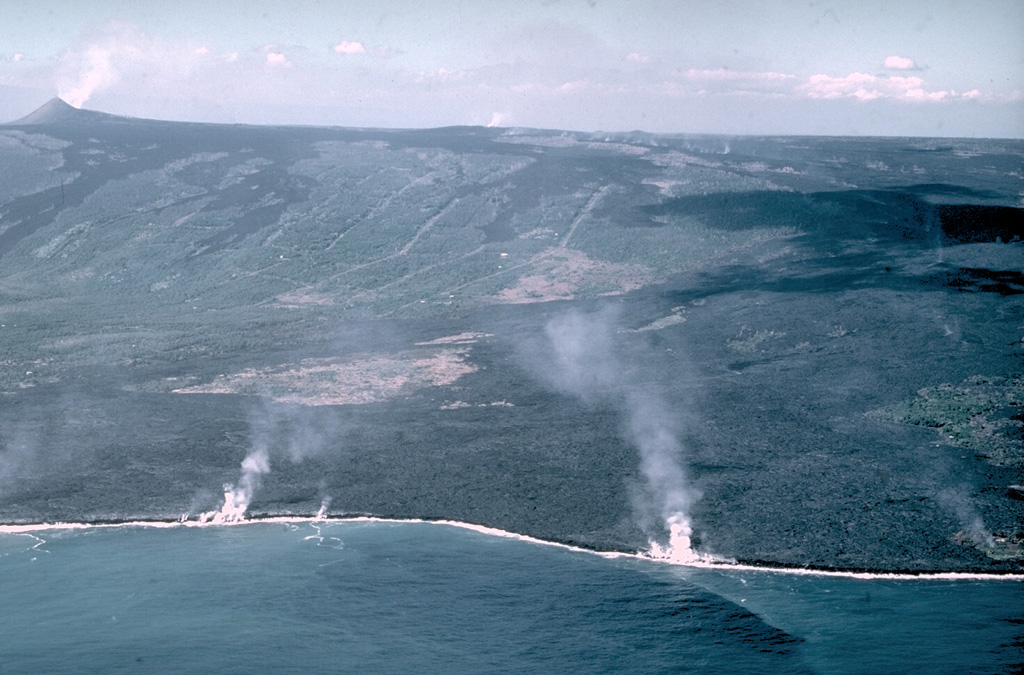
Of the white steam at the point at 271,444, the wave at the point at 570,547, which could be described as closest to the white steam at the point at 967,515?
the wave at the point at 570,547

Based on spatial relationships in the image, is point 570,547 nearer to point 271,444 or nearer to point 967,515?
point 967,515

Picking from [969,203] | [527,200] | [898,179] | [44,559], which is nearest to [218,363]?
[44,559]

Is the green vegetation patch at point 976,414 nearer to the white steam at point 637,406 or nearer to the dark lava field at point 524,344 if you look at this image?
the dark lava field at point 524,344

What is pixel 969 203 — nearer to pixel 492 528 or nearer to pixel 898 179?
pixel 898 179

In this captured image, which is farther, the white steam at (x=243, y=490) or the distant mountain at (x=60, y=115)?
the distant mountain at (x=60, y=115)

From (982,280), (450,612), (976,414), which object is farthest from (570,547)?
(982,280)
